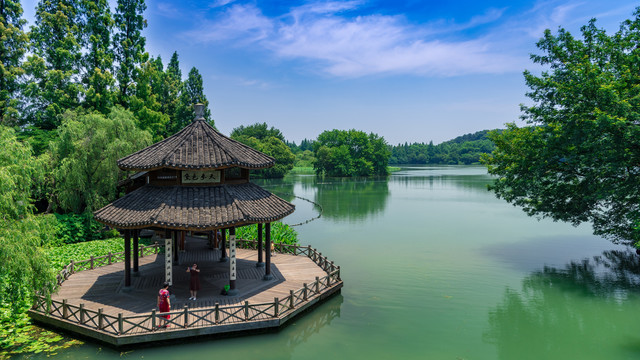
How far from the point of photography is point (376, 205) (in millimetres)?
48188

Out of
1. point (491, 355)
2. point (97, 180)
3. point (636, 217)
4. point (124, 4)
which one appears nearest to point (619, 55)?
point (636, 217)

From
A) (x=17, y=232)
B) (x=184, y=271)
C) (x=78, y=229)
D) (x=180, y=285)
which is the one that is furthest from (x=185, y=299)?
(x=78, y=229)

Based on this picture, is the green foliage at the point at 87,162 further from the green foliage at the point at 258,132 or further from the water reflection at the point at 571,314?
the green foliage at the point at 258,132

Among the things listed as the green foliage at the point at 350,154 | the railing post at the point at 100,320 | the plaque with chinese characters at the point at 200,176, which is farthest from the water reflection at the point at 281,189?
the railing post at the point at 100,320

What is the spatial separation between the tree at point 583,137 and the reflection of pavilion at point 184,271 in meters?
→ 13.2

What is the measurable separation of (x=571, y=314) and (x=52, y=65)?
37966mm

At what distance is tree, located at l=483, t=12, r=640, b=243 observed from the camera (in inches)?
654

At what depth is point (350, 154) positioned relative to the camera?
355ft

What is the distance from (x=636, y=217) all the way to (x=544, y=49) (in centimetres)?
1015

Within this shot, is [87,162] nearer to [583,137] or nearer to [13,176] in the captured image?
[13,176]

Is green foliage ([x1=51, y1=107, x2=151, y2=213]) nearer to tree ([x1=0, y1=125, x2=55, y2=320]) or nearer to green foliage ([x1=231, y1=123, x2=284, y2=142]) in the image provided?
tree ([x1=0, y1=125, x2=55, y2=320])

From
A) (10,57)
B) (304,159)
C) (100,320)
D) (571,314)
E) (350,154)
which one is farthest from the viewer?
(304,159)

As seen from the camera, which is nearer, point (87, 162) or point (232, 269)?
point (232, 269)

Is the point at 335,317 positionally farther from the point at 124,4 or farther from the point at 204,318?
the point at 124,4
